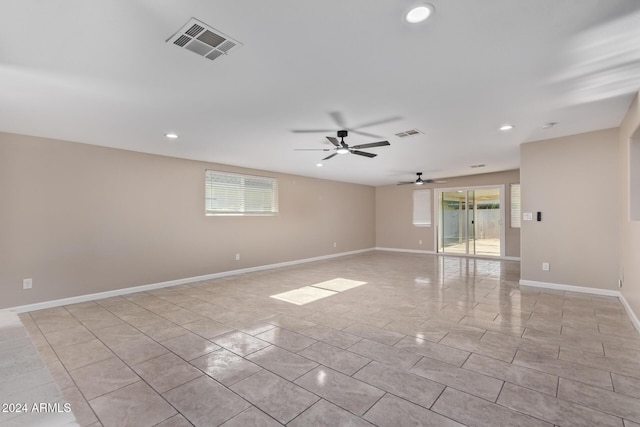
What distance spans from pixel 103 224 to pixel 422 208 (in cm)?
848

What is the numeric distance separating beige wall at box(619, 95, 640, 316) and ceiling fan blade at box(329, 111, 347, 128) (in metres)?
2.95

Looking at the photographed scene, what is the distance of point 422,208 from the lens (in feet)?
31.7

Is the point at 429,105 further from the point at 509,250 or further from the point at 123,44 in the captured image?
the point at 509,250

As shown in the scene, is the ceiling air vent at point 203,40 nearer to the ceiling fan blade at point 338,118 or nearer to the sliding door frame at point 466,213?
the ceiling fan blade at point 338,118

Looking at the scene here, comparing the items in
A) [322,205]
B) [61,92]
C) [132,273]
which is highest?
[61,92]

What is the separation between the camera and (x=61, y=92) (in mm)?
2723

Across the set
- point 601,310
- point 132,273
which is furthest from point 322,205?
point 601,310

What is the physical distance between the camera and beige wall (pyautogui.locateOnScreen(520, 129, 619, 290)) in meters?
4.21

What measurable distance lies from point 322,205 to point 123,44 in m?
6.76

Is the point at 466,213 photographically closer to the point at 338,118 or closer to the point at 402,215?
the point at 402,215

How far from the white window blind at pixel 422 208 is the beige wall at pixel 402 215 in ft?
0.41

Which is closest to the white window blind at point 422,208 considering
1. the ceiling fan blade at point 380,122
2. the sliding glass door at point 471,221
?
the sliding glass door at point 471,221

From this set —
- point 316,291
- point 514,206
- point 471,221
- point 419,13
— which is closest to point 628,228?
point 419,13

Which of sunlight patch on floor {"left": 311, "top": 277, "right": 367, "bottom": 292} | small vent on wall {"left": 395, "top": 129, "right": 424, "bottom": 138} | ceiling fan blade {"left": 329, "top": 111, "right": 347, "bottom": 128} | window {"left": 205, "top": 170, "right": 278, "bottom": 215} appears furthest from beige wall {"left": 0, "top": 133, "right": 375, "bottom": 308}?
small vent on wall {"left": 395, "top": 129, "right": 424, "bottom": 138}
